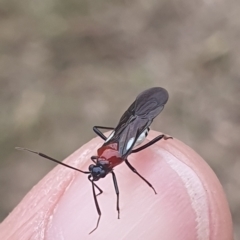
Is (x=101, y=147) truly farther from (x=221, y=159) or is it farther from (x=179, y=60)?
(x=179, y=60)

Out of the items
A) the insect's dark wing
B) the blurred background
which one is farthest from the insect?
the blurred background

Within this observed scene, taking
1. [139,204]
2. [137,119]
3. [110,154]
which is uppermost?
[137,119]

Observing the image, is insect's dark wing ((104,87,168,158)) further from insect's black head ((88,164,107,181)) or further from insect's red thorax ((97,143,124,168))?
insect's black head ((88,164,107,181))

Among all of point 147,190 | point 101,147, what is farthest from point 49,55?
point 147,190

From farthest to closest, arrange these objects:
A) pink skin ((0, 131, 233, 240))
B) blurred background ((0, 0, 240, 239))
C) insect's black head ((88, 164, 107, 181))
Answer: blurred background ((0, 0, 240, 239)), insect's black head ((88, 164, 107, 181)), pink skin ((0, 131, 233, 240))

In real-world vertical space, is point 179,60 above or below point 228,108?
above

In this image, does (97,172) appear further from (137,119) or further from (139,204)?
(137,119)

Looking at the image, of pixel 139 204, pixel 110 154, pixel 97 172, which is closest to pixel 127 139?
pixel 110 154
